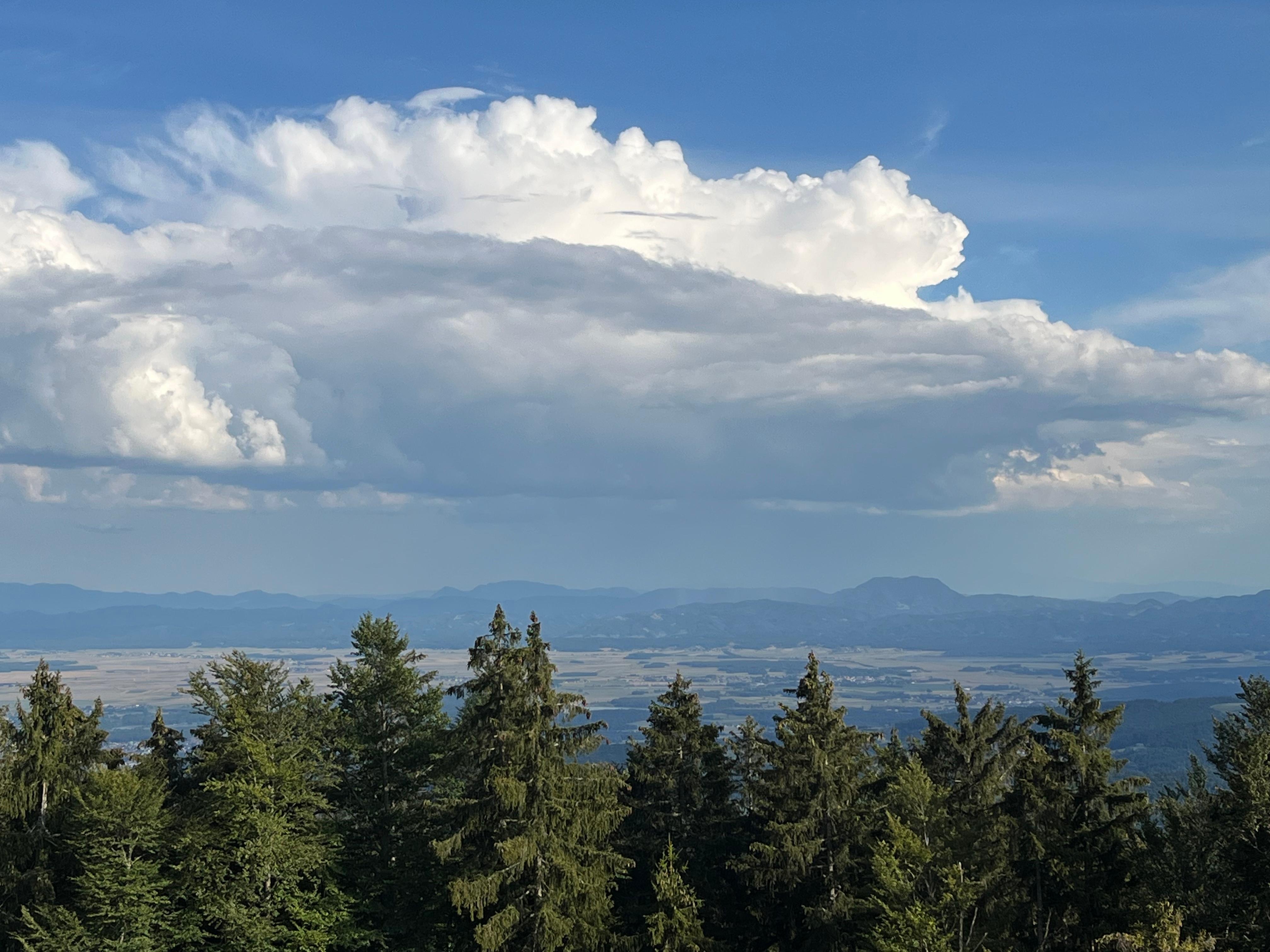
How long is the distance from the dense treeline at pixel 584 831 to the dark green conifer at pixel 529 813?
4.4 inches

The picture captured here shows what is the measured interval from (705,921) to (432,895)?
38.5 ft

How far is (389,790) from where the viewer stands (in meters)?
48.2

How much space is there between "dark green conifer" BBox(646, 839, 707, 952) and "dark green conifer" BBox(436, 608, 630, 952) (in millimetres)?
2878

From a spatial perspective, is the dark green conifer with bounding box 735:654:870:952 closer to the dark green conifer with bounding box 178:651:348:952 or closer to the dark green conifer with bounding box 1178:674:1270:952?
the dark green conifer with bounding box 1178:674:1270:952

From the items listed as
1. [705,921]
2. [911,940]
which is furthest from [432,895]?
[911,940]

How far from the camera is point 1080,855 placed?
3472 centimetres

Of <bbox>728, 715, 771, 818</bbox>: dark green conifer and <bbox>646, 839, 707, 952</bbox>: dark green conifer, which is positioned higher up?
<bbox>728, 715, 771, 818</bbox>: dark green conifer

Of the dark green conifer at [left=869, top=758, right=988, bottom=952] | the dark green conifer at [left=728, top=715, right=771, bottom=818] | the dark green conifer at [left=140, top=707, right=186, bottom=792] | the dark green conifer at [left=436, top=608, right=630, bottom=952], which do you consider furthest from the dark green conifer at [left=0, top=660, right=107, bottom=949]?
the dark green conifer at [left=869, top=758, right=988, bottom=952]

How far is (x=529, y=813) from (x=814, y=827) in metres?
11.2

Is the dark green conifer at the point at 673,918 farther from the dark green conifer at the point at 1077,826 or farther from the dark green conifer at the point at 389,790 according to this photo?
the dark green conifer at the point at 1077,826

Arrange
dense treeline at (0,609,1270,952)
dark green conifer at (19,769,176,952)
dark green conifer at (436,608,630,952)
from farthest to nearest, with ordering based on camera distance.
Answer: dark green conifer at (19,769,176,952), dark green conifer at (436,608,630,952), dense treeline at (0,609,1270,952)

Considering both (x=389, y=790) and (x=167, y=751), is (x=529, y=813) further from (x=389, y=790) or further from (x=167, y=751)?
(x=167, y=751)

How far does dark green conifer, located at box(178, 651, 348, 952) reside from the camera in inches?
1554

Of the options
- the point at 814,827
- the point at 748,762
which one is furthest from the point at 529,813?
the point at 748,762
